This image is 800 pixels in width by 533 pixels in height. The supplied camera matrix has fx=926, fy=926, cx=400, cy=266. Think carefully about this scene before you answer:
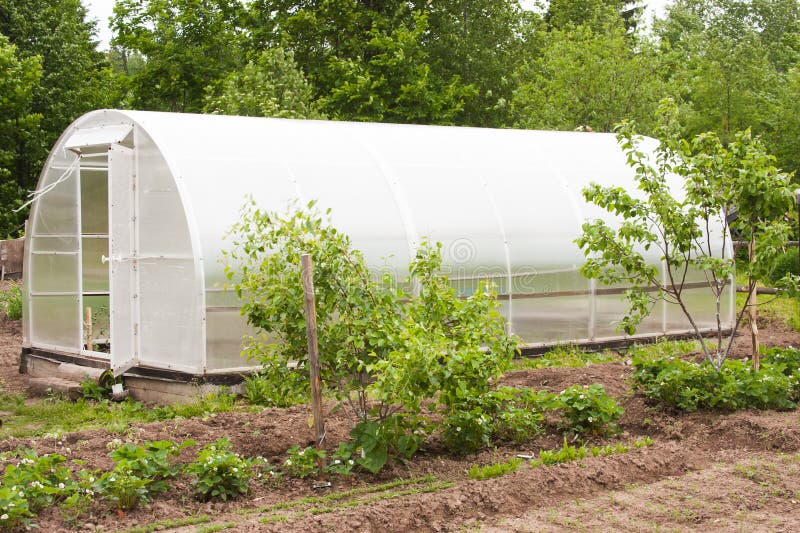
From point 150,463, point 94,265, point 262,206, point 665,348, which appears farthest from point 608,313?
point 150,463

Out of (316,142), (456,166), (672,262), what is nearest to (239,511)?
(672,262)

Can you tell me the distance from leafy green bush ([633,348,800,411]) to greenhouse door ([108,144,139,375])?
227 inches

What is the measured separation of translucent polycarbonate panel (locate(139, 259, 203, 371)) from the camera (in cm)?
998

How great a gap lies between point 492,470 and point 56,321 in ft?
25.6

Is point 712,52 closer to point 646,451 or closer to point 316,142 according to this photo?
point 316,142

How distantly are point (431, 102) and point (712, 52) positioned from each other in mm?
7729

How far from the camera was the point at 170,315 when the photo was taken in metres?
10.3

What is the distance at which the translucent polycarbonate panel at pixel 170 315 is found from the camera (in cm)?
998

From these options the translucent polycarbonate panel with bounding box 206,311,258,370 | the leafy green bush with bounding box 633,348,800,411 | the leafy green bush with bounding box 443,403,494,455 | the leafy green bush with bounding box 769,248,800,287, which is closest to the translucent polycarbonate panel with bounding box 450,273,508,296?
the translucent polycarbonate panel with bounding box 206,311,258,370

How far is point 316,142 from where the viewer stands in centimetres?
1201

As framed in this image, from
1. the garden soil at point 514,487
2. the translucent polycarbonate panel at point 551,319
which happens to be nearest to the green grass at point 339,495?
the garden soil at point 514,487

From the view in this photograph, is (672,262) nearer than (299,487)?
No

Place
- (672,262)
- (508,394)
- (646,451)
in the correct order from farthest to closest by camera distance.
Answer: (672,262)
(508,394)
(646,451)

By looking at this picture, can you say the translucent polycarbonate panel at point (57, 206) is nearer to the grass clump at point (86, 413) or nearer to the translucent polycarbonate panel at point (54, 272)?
the translucent polycarbonate panel at point (54, 272)
